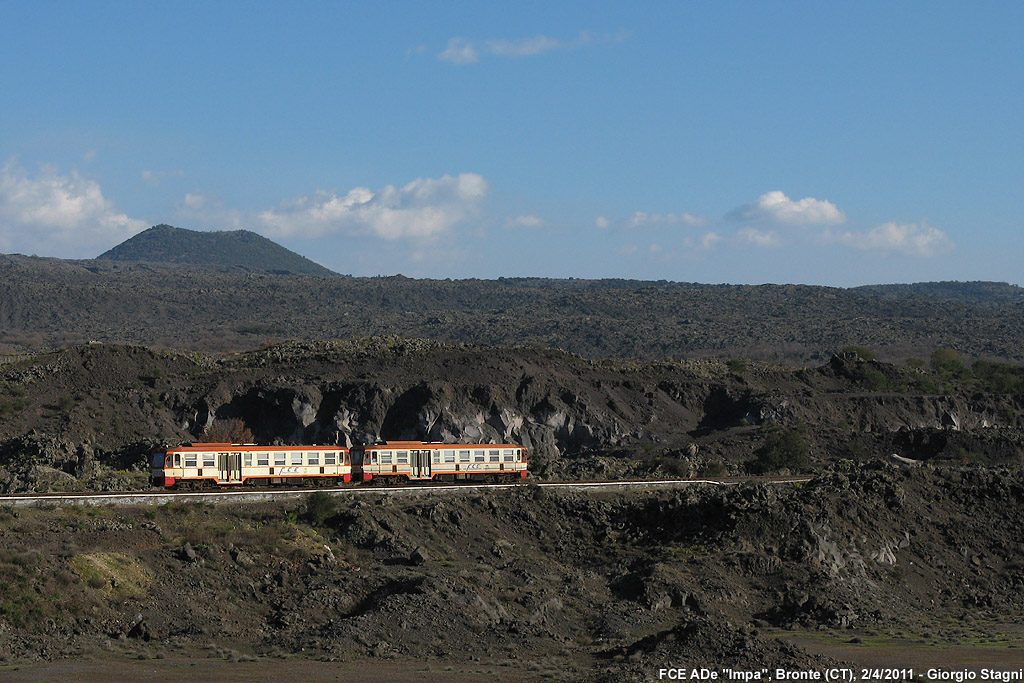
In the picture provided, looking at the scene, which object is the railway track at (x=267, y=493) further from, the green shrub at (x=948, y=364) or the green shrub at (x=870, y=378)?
the green shrub at (x=948, y=364)

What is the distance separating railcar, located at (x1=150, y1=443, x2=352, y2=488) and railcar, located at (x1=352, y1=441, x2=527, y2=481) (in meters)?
1.18

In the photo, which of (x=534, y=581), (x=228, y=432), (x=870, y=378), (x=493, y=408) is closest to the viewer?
(x=534, y=581)

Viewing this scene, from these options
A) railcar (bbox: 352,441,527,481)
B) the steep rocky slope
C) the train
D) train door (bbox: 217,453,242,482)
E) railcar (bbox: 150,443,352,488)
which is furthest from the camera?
the steep rocky slope

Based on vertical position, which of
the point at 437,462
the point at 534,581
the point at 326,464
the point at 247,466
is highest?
the point at 247,466

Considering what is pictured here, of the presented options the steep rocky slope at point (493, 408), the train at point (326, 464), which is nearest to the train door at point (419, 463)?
the train at point (326, 464)

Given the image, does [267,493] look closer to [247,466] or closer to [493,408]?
[247,466]

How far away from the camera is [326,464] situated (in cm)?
5691

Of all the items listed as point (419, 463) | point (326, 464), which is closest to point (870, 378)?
point (419, 463)

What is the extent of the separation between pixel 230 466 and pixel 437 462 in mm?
10482

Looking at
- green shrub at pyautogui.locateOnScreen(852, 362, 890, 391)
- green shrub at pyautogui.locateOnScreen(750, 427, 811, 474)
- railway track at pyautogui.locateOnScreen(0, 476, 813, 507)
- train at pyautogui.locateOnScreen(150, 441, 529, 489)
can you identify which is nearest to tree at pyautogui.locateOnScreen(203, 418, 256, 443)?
train at pyautogui.locateOnScreen(150, 441, 529, 489)

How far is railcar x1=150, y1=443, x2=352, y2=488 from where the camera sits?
173ft

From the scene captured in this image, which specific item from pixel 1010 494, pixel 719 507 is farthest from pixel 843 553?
pixel 1010 494

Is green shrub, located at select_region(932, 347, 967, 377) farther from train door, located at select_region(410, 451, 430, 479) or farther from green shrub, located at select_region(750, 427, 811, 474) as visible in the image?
train door, located at select_region(410, 451, 430, 479)

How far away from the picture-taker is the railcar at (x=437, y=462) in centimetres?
5775
